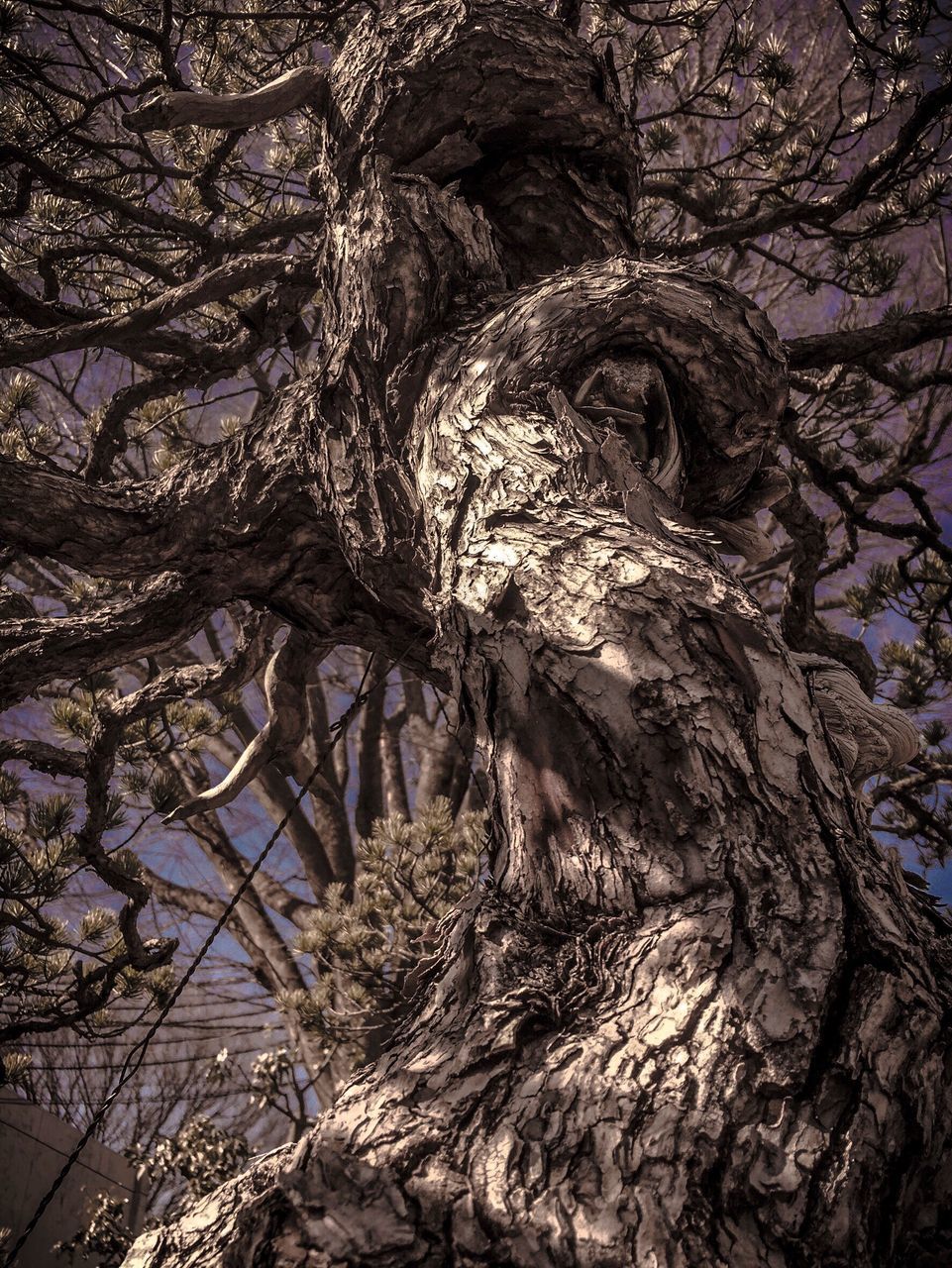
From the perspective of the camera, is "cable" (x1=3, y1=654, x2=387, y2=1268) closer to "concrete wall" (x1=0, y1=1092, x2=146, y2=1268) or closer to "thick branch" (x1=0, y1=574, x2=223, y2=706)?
"thick branch" (x1=0, y1=574, x2=223, y2=706)

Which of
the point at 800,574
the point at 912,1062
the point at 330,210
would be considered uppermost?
the point at 330,210

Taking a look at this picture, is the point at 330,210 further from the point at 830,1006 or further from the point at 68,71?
the point at 68,71

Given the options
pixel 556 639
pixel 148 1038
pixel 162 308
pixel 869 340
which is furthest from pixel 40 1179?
pixel 869 340

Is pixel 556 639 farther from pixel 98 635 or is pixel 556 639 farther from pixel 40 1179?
pixel 40 1179

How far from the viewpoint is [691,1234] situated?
720 mm

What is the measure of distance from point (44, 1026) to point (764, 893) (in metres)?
2.11

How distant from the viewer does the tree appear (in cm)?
77

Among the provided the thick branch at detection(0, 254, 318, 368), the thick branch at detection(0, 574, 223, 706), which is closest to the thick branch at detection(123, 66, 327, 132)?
the thick branch at detection(0, 254, 318, 368)

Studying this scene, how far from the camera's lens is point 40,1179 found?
463cm

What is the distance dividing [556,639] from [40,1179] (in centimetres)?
512

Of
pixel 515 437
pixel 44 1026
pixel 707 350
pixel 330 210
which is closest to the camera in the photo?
pixel 515 437

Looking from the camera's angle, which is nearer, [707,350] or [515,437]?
[515,437]

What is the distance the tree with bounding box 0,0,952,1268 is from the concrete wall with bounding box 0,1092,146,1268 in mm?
3403

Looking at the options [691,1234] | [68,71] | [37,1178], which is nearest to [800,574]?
[691,1234]
